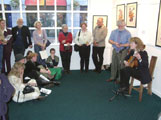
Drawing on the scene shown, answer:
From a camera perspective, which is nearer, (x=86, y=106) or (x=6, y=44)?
(x=86, y=106)

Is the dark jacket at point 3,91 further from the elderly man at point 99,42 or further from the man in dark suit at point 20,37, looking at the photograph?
the elderly man at point 99,42

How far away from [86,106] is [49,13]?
3419 millimetres

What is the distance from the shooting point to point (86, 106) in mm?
3457

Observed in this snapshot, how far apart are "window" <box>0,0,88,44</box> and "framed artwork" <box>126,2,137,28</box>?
158 cm

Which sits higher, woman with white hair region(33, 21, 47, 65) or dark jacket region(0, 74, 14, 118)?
woman with white hair region(33, 21, 47, 65)

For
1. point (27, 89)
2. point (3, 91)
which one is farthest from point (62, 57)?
point (3, 91)

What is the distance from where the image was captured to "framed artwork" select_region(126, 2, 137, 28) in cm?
438

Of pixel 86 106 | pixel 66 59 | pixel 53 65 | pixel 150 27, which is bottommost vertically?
pixel 86 106

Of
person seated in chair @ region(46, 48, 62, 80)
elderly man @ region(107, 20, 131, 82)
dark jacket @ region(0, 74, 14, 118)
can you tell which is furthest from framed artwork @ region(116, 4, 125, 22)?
dark jacket @ region(0, 74, 14, 118)

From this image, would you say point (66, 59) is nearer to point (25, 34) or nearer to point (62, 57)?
point (62, 57)

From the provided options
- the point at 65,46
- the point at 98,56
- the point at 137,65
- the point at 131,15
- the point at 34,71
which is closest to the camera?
the point at 137,65

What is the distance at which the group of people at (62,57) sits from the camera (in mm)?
3545

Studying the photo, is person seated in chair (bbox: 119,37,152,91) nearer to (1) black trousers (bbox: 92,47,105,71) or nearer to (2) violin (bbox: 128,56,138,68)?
(2) violin (bbox: 128,56,138,68)

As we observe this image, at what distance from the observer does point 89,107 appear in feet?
11.2
